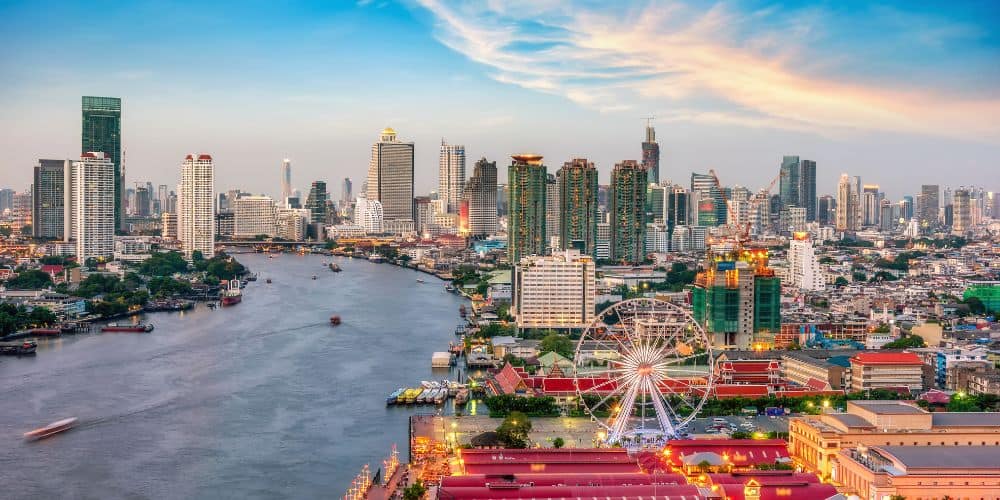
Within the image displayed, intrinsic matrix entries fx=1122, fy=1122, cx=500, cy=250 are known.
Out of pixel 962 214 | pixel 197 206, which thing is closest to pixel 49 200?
pixel 197 206

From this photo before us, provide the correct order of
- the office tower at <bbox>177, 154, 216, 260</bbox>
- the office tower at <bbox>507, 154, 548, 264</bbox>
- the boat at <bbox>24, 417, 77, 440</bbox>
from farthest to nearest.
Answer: the office tower at <bbox>177, 154, 216, 260</bbox>
the office tower at <bbox>507, 154, 548, 264</bbox>
the boat at <bbox>24, 417, 77, 440</bbox>

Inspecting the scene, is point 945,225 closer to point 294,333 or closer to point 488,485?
point 294,333

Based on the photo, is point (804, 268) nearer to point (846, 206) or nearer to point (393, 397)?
point (393, 397)

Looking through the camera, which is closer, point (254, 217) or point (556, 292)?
point (556, 292)

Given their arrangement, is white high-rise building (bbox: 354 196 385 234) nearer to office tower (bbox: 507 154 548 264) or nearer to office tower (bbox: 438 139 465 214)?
office tower (bbox: 438 139 465 214)

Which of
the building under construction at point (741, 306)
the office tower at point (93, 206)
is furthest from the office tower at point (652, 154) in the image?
the building under construction at point (741, 306)

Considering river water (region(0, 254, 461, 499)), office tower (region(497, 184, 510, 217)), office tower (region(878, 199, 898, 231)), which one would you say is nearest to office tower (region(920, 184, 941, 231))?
office tower (region(878, 199, 898, 231))
